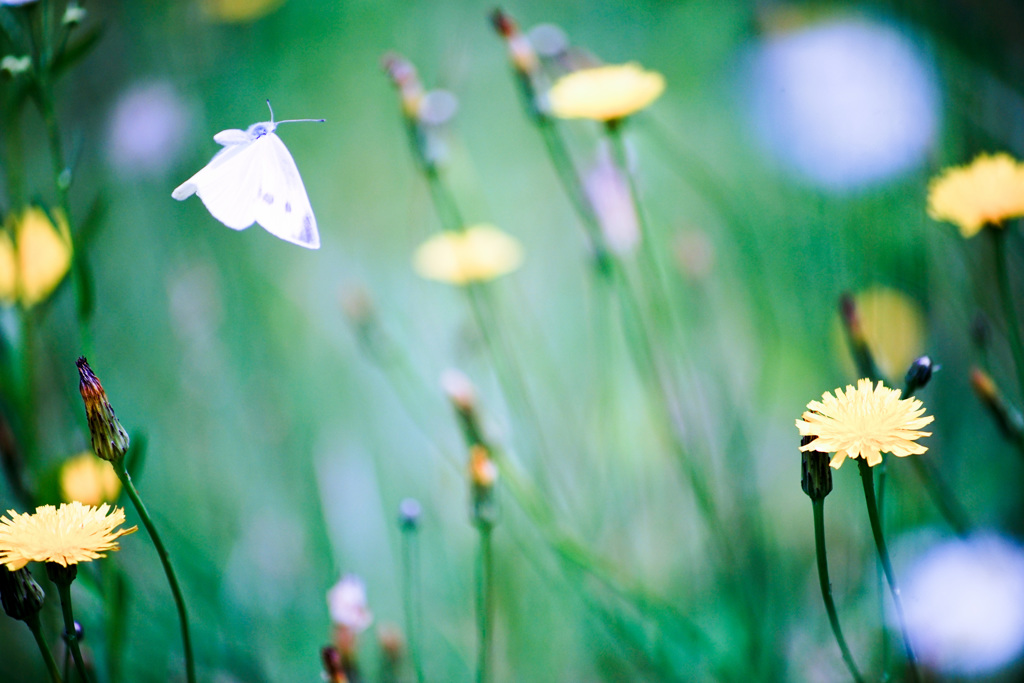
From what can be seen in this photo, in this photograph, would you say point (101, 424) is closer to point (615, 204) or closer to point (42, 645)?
point (42, 645)

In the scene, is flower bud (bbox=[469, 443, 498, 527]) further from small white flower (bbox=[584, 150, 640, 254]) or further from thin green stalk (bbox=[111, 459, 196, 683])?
small white flower (bbox=[584, 150, 640, 254])

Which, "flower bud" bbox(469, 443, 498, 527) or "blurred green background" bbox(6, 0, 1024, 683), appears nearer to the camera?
"flower bud" bbox(469, 443, 498, 527)

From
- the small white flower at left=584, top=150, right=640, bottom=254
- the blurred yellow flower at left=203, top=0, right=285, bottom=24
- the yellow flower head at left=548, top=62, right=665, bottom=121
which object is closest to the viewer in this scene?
the yellow flower head at left=548, top=62, right=665, bottom=121

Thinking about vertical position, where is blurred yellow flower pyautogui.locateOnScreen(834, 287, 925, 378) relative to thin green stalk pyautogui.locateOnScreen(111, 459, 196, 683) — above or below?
above

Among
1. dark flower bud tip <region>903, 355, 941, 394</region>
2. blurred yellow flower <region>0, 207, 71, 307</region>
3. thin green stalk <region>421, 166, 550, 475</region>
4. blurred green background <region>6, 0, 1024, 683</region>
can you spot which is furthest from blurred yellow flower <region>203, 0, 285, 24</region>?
dark flower bud tip <region>903, 355, 941, 394</region>

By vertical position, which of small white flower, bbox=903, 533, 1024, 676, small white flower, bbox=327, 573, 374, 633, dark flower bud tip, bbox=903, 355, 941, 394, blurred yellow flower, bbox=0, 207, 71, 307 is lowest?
small white flower, bbox=903, 533, 1024, 676

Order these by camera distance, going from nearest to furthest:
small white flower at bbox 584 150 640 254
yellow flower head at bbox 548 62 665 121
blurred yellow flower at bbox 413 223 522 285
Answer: yellow flower head at bbox 548 62 665 121, blurred yellow flower at bbox 413 223 522 285, small white flower at bbox 584 150 640 254
